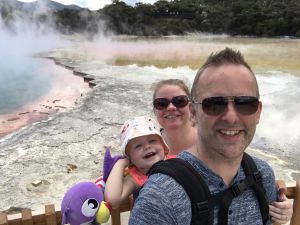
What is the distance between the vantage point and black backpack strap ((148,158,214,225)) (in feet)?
3.45

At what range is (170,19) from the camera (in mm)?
33344

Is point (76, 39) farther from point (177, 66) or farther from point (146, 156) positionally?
point (146, 156)

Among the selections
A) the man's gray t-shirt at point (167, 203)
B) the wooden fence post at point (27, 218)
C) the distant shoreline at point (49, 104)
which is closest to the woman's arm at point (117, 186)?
the wooden fence post at point (27, 218)

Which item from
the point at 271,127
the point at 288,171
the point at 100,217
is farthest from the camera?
the point at 271,127

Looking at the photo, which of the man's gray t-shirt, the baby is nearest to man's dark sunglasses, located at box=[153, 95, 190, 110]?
the baby

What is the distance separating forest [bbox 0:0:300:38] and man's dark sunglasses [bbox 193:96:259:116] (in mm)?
26114

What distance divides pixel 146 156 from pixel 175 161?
0.58 metres

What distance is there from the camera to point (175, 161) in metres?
1.12

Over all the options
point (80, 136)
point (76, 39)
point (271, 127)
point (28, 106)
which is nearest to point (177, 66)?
point (28, 106)

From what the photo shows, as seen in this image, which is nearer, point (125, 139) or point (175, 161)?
point (175, 161)

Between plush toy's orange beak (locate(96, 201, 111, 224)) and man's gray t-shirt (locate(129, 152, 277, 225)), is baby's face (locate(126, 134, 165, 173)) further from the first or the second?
man's gray t-shirt (locate(129, 152, 277, 225))

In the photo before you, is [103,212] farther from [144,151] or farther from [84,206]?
[144,151]

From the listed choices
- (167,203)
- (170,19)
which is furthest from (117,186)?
(170,19)

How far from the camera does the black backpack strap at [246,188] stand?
1104 millimetres
